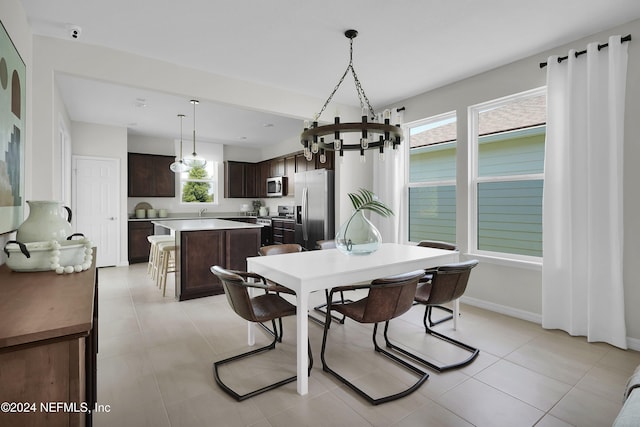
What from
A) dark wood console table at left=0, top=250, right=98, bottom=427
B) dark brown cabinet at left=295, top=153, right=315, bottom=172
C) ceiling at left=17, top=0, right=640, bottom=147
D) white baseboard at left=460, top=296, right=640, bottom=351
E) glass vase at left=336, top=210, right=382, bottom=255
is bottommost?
white baseboard at left=460, top=296, right=640, bottom=351

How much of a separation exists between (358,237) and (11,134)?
2388 millimetres

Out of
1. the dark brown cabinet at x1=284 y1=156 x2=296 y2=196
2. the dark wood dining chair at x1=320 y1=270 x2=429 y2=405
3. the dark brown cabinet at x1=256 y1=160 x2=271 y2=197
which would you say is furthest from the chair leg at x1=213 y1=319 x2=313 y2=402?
the dark brown cabinet at x1=256 y1=160 x2=271 y2=197

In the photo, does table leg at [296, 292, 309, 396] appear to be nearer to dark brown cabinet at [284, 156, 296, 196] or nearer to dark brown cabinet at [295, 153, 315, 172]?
dark brown cabinet at [295, 153, 315, 172]

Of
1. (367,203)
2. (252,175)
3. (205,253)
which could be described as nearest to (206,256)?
(205,253)

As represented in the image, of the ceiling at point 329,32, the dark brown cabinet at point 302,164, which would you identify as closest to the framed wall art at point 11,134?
the ceiling at point 329,32

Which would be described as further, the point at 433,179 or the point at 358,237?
the point at 433,179

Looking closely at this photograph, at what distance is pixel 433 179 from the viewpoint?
432 cm

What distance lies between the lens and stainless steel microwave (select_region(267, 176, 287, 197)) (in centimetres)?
700

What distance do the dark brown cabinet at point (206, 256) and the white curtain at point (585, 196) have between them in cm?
350

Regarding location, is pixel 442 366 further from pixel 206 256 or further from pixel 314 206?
pixel 314 206

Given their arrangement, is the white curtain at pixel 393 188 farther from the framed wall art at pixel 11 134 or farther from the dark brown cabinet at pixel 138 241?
the dark brown cabinet at pixel 138 241

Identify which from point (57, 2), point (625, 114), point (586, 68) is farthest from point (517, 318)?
A: point (57, 2)

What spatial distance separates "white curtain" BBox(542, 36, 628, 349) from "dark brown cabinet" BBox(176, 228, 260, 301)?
350 centimetres

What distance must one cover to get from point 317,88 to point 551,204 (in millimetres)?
2850
